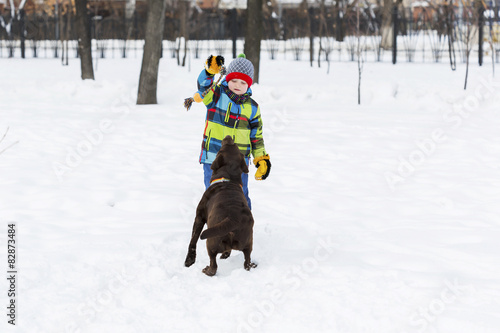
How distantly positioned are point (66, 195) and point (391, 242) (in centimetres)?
326

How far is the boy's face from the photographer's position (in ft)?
14.0

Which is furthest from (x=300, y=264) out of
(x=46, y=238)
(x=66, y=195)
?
(x=66, y=195)

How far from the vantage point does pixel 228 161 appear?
404cm

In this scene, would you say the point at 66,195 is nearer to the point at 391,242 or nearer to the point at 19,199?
the point at 19,199

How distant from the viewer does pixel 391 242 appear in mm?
4789

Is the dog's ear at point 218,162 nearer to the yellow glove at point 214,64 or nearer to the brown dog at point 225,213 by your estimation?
the brown dog at point 225,213

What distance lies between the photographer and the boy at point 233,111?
4.26m

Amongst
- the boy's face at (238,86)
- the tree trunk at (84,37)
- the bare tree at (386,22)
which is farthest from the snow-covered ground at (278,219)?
the bare tree at (386,22)

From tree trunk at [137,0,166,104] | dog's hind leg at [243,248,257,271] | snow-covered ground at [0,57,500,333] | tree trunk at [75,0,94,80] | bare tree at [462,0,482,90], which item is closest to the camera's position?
snow-covered ground at [0,57,500,333]

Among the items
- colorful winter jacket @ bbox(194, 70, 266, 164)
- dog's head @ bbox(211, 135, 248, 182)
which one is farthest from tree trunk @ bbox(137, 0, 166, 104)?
dog's head @ bbox(211, 135, 248, 182)

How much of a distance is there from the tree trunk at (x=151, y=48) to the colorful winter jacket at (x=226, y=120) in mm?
7561

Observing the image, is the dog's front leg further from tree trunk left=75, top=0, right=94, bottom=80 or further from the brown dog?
tree trunk left=75, top=0, right=94, bottom=80

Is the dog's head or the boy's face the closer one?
the dog's head

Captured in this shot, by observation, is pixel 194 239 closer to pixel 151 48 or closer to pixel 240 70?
pixel 240 70
